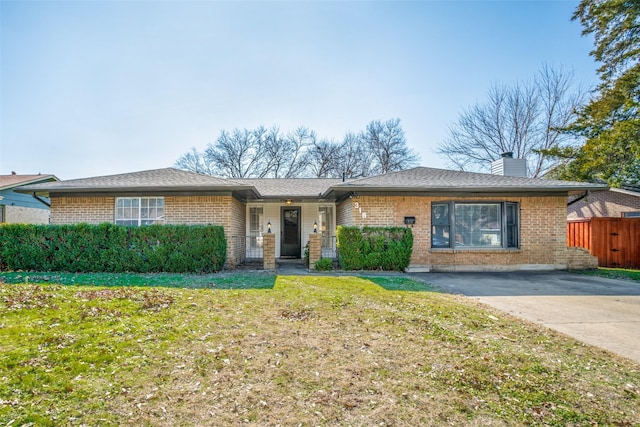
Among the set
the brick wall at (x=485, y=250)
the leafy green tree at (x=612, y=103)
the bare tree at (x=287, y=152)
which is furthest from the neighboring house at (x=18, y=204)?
the leafy green tree at (x=612, y=103)

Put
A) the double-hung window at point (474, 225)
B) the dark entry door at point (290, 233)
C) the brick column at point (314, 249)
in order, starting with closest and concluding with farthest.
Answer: the brick column at point (314, 249) < the double-hung window at point (474, 225) < the dark entry door at point (290, 233)

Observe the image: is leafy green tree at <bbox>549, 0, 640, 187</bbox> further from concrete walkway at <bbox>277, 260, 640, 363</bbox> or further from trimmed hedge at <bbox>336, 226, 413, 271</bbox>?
trimmed hedge at <bbox>336, 226, 413, 271</bbox>

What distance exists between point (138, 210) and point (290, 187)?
6169mm

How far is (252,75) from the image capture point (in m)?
13.0

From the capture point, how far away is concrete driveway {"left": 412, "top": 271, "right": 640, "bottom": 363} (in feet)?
15.0

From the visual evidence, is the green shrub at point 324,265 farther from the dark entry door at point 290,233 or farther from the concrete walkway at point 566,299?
the dark entry door at point 290,233

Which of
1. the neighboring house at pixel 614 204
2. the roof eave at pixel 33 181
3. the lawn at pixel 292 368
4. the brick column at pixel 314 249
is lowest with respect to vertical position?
the lawn at pixel 292 368

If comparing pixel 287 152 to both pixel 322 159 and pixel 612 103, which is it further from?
pixel 612 103

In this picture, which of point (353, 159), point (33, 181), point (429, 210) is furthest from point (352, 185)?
point (353, 159)

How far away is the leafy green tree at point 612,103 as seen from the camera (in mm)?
14508

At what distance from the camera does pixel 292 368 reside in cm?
332

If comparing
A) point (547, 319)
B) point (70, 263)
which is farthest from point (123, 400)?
point (70, 263)

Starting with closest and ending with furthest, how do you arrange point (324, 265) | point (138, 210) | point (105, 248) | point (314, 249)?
point (105, 248) < point (324, 265) < point (314, 249) < point (138, 210)

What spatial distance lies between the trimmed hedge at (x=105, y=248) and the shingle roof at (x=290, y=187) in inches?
168
